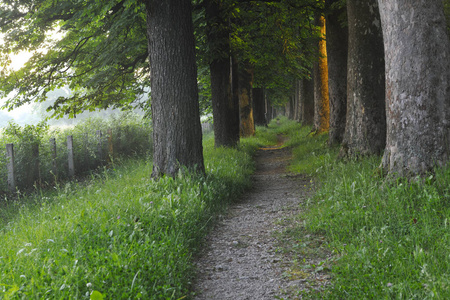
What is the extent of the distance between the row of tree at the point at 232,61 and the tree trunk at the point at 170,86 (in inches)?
0.7

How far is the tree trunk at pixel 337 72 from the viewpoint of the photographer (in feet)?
36.8

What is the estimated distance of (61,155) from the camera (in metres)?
12.4

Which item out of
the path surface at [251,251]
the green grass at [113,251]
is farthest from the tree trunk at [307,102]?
the green grass at [113,251]

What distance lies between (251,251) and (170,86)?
3.77m

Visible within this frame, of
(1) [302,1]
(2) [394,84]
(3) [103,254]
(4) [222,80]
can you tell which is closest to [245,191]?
(2) [394,84]

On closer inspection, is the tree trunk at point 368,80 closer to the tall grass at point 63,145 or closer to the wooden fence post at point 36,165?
the tall grass at point 63,145

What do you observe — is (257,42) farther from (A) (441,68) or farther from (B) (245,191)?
(A) (441,68)

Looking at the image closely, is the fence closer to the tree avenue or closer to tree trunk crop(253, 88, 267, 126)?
the tree avenue

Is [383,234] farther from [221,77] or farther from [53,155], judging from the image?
[53,155]

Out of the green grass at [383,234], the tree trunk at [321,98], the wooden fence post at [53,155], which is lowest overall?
the green grass at [383,234]

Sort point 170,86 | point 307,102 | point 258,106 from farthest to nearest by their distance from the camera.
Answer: point 258,106, point 307,102, point 170,86

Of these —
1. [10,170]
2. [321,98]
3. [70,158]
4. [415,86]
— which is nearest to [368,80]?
[415,86]

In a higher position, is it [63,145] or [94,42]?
[94,42]

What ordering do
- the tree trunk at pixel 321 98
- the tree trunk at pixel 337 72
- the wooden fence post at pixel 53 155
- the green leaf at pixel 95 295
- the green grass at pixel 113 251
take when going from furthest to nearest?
1. the tree trunk at pixel 321 98
2. the wooden fence post at pixel 53 155
3. the tree trunk at pixel 337 72
4. the green grass at pixel 113 251
5. the green leaf at pixel 95 295
